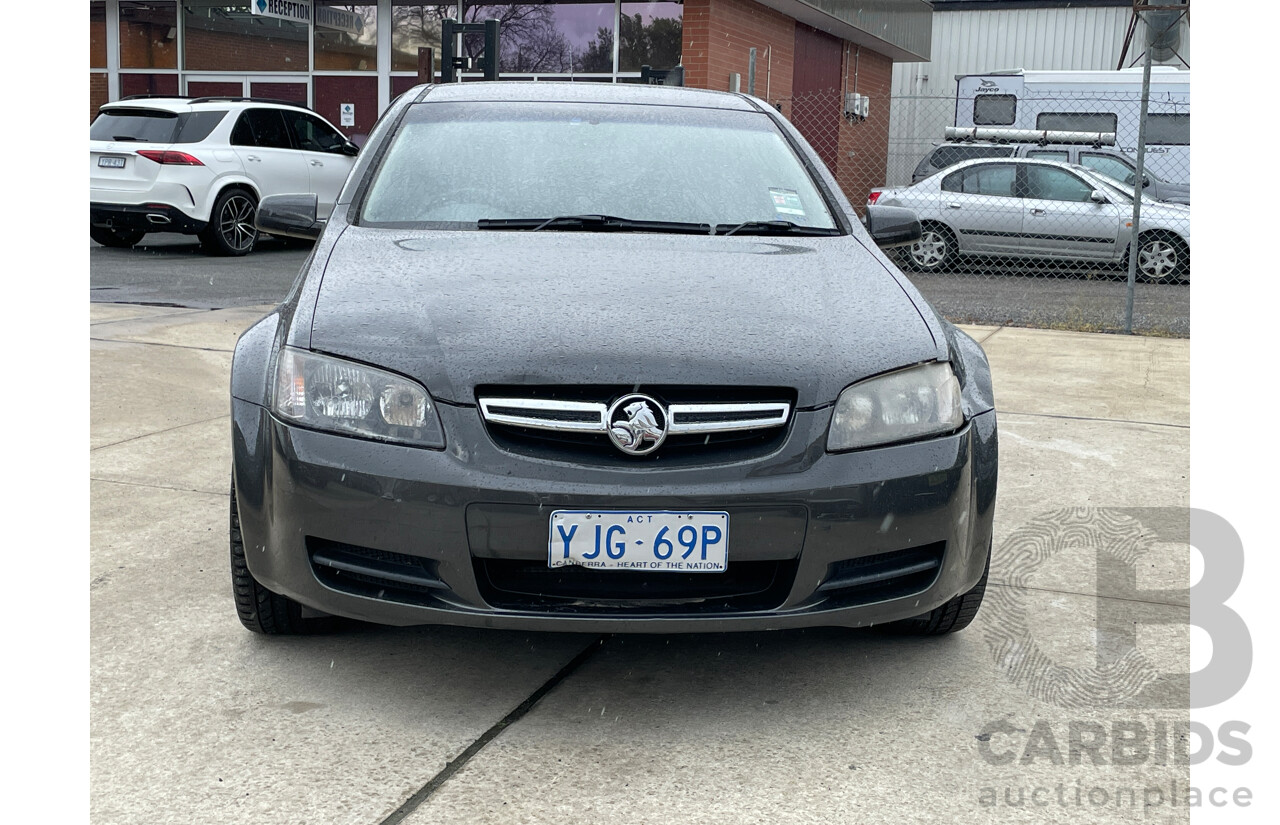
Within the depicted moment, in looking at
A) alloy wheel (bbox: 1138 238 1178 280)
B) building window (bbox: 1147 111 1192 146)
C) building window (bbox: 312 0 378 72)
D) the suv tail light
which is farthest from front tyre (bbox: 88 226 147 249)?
building window (bbox: 1147 111 1192 146)

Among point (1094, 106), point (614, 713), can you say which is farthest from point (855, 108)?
point (614, 713)

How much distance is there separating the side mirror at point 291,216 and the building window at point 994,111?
1538cm

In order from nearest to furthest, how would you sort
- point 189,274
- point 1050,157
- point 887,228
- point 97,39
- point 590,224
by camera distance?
point 590,224
point 887,228
point 189,274
point 1050,157
point 97,39

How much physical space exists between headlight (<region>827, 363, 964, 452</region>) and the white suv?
1077 cm

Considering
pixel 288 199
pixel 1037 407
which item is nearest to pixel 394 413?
pixel 288 199

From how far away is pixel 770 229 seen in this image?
354cm

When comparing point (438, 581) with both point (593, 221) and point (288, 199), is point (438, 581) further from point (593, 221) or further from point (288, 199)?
point (288, 199)

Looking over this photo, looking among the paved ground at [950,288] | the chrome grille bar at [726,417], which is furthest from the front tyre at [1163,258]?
the chrome grille bar at [726,417]

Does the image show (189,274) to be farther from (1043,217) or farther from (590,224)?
(590,224)

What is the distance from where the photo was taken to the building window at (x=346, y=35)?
739 inches

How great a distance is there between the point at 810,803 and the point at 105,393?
15.1 feet

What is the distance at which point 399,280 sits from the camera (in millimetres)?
2941

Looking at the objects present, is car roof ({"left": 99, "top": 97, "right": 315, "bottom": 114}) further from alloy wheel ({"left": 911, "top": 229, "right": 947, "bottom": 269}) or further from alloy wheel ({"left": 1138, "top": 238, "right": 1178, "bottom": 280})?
→ alloy wheel ({"left": 1138, "top": 238, "right": 1178, "bottom": 280})

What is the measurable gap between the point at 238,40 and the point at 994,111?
11.1m
